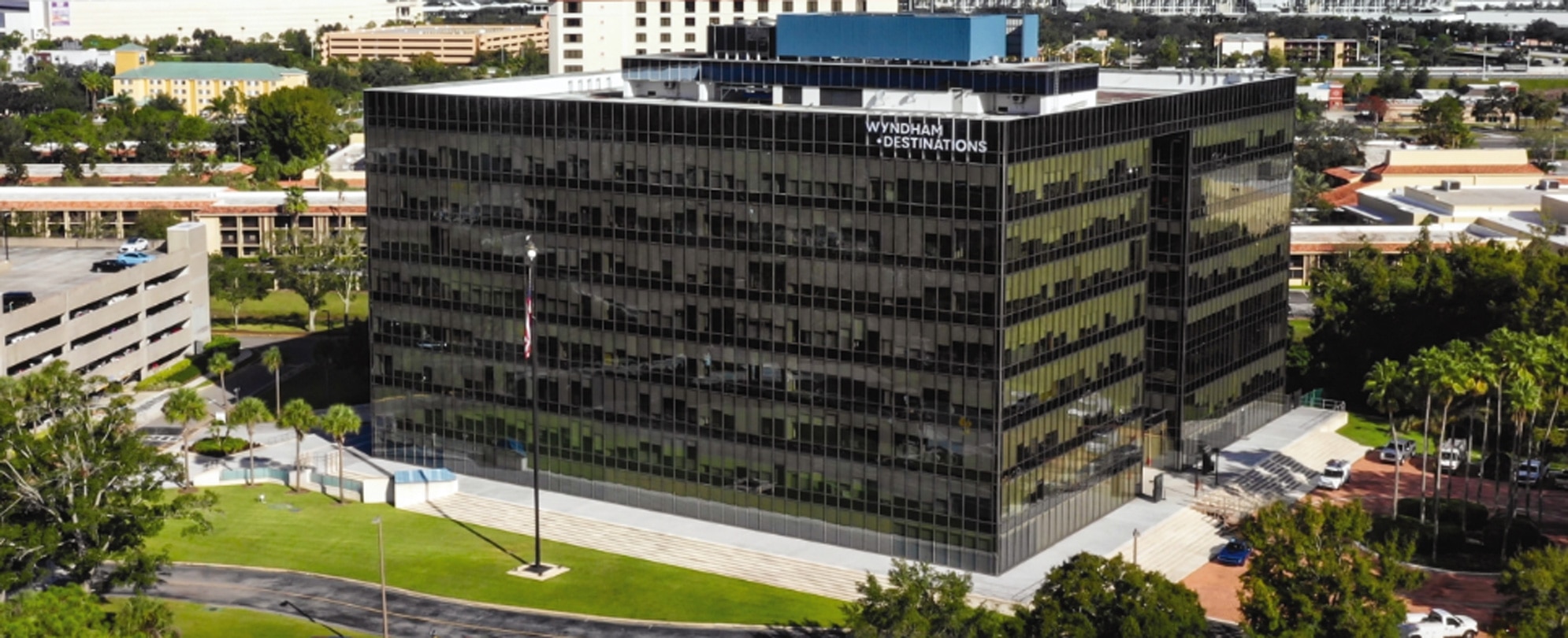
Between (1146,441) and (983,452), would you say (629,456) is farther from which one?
(1146,441)

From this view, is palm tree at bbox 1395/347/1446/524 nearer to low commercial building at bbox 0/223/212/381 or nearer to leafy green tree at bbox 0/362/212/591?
leafy green tree at bbox 0/362/212/591

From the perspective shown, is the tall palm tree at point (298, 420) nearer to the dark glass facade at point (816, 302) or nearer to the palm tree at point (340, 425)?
the palm tree at point (340, 425)

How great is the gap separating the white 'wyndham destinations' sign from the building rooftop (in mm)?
85635

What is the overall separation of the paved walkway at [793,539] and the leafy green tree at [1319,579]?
17895 millimetres

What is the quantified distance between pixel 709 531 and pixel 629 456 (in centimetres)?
875

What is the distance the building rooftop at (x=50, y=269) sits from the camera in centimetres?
17762

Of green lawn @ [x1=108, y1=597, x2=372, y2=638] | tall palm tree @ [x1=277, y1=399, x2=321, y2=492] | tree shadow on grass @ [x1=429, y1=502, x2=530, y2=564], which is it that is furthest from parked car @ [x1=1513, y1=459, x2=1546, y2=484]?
tall palm tree @ [x1=277, y1=399, x2=321, y2=492]

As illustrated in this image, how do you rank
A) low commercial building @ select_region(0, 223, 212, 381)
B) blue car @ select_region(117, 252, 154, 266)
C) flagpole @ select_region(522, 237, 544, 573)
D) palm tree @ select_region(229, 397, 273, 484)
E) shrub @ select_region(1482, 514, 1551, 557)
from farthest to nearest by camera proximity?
1. blue car @ select_region(117, 252, 154, 266)
2. low commercial building @ select_region(0, 223, 212, 381)
3. palm tree @ select_region(229, 397, 273, 484)
4. shrub @ select_region(1482, 514, 1551, 557)
5. flagpole @ select_region(522, 237, 544, 573)

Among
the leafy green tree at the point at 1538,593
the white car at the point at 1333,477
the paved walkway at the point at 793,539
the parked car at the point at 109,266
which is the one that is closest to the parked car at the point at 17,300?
the parked car at the point at 109,266

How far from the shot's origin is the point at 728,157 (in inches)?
5098

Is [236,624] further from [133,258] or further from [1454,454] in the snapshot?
[1454,454]

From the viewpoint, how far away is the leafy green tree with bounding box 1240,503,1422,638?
336ft

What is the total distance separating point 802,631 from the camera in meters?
118

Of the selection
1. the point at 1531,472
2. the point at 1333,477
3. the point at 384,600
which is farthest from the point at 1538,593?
the point at 384,600
